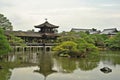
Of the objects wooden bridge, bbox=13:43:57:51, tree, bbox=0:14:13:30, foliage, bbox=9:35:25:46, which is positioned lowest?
wooden bridge, bbox=13:43:57:51

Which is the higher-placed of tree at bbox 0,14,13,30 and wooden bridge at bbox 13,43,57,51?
tree at bbox 0,14,13,30

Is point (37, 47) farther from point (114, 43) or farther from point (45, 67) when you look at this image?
point (45, 67)

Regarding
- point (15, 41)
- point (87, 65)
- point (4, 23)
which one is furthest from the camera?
point (4, 23)

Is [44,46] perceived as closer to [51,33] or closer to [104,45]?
[51,33]

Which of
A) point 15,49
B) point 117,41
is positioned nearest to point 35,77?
point 15,49

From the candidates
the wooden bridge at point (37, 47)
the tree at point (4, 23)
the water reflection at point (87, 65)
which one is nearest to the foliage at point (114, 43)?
the wooden bridge at point (37, 47)

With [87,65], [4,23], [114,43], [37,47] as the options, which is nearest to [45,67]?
[87,65]

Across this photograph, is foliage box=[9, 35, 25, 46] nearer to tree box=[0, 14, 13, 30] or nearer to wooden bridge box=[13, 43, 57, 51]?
wooden bridge box=[13, 43, 57, 51]

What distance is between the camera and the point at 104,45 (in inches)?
2968

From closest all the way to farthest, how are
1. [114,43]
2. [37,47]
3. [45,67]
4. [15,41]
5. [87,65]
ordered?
[45,67] < [87,65] < [15,41] < [37,47] < [114,43]

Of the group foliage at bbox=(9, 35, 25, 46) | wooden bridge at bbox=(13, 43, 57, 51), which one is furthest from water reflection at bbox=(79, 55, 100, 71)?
wooden bridge at bbox=(13, 43, 57, 51)

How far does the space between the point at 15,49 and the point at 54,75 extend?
35.0 m

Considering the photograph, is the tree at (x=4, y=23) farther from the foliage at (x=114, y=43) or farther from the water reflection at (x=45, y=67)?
the water reflection at (x=45, y=67)

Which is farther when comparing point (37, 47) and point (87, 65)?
point (37, 47)
